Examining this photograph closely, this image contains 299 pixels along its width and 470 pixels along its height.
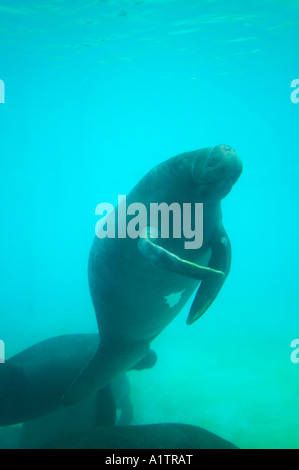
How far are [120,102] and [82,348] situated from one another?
1118 inches

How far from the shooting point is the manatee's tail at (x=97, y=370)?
21.5ft

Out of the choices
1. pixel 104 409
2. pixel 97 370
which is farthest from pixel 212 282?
pixel 104 409

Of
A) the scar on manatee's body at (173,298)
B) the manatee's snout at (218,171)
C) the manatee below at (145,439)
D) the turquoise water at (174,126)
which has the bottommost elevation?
the manatee below at (145,439)

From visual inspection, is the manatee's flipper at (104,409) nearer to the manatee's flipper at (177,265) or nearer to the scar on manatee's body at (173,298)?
the scar on manatee's body at (173,298)

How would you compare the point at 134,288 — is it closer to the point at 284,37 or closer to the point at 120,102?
the point at 284,37

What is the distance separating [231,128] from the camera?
45188mm

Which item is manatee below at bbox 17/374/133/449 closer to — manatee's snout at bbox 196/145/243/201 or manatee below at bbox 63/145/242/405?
manatee below at bbox 63/145/242/405

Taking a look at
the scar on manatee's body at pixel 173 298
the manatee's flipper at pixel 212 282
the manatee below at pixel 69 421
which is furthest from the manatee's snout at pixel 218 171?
the manatee below at pixel 69 421

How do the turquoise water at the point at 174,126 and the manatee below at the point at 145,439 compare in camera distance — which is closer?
the manatee below at the point at 145,439

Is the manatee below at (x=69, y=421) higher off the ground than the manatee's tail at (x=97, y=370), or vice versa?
the manatee's tail at (x=97, y=370)

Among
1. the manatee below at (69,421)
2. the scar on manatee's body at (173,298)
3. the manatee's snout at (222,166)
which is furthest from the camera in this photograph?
the manatee below at (69,421)

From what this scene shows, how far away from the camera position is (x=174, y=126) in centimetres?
4291

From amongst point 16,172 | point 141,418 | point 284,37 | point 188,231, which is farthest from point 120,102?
point 188,231

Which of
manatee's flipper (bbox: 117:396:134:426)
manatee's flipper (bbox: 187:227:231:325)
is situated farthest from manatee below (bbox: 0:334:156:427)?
manatee's flipper (bbox: 187:227:231:325)
